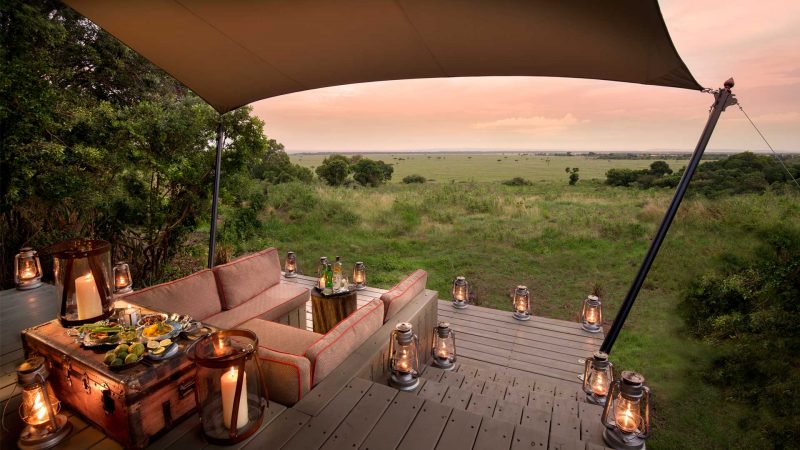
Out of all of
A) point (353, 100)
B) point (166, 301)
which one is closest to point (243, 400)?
point (166, 301)

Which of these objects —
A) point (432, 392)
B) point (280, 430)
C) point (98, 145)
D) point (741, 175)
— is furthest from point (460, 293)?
point (741, 175)

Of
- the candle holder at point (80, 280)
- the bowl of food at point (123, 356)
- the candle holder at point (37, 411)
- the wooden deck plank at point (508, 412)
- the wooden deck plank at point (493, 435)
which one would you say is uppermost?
the candle holder at point (80, 280)

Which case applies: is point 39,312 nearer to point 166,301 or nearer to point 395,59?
point 166,301

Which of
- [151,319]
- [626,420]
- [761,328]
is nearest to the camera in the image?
[151,319]

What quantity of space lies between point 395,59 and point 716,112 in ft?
6.62

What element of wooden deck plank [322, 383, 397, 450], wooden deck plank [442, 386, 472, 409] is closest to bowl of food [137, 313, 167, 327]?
wooden deck plank [322, 383, 397, 450]

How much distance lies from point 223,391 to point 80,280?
3.13 feet

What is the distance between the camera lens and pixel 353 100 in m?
12.9

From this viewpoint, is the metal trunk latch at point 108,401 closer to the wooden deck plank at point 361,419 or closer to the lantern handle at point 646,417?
the wooden deck plank at point 361,419

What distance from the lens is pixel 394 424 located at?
4.34ft

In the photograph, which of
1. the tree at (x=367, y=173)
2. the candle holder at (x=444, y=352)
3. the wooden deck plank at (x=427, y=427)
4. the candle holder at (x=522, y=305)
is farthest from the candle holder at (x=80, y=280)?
the tree at (x=367, y=173)

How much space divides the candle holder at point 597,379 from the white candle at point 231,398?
7.10 feet

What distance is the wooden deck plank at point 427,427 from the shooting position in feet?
4.03

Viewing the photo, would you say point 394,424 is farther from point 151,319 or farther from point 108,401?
point 151,319
